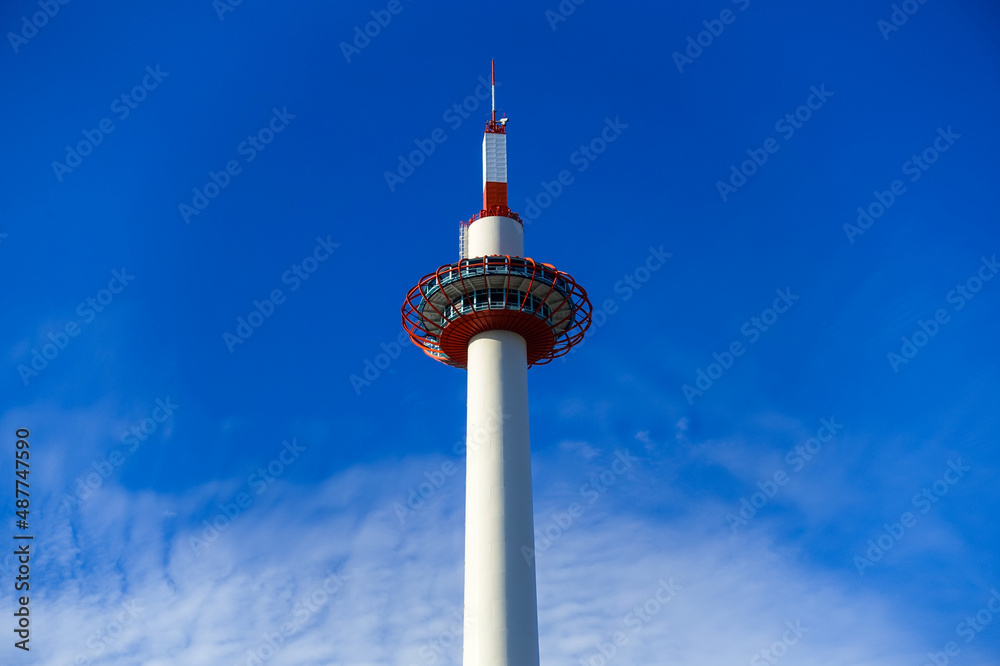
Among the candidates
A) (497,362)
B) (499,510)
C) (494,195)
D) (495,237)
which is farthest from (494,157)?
(499,510)

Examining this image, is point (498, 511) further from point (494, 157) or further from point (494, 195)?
point (494, 157)

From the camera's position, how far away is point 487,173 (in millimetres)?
70812

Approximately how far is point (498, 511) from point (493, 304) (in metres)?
14.6

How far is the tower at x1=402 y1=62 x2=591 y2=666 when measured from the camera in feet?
177

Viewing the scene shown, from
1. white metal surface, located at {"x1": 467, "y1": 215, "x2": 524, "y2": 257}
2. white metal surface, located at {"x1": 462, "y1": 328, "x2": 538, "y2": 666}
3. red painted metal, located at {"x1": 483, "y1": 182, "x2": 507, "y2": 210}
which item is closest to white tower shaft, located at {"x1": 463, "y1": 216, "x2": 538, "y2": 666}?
white metal surface, located at {"x1": 462, "y1": 328, "x2": 538, "y2": 666}

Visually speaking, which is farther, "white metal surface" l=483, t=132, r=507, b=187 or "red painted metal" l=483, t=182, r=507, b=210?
"white metal surface" l=483, t=132, r=507, b=187

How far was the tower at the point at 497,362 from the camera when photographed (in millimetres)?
54031

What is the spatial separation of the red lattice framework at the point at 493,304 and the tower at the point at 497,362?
3.0 inches

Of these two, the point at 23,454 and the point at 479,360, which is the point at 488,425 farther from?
the point at 23,454

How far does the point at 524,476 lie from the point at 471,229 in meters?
19.8

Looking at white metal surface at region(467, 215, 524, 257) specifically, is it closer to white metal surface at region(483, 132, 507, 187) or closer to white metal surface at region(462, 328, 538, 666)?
white metal surface at region(483, 132, 507, 187)

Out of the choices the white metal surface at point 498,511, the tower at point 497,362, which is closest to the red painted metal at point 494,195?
the tower at point 497,362

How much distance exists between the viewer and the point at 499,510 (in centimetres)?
5675

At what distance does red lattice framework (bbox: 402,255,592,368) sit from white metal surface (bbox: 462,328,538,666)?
136 cm
